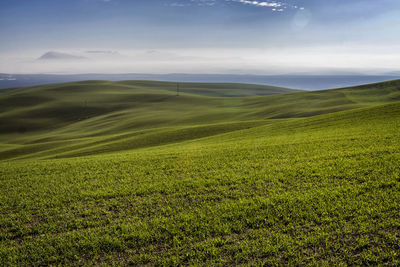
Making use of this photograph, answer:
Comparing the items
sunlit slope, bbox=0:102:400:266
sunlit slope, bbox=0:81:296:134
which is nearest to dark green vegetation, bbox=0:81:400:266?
sunlit slope, bbox=0:102:400:266

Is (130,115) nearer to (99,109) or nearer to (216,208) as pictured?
(99,109)

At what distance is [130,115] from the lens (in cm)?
9556

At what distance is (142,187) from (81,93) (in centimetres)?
17223

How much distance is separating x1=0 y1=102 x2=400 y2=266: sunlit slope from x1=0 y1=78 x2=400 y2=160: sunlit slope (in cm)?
2391

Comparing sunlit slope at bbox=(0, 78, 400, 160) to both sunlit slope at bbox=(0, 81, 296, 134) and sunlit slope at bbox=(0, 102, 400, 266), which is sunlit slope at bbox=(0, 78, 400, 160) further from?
sunlit slope at bbox=(0, 102, 400, 266)

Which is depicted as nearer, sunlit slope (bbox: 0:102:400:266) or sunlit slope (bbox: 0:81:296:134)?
sunlit slope (bbox: 0:102:400:266)

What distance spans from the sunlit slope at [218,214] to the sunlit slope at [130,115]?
941 inches

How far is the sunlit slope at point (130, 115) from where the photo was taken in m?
43.8

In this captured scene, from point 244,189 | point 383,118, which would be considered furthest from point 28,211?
point 383,118

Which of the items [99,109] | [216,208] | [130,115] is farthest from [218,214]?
[99,109]

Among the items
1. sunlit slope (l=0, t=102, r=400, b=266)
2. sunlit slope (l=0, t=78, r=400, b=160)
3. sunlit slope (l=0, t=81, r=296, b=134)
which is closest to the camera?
sunlit slope (l=0, t=102, r=400, b=266)

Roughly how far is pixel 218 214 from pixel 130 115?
92.2 m

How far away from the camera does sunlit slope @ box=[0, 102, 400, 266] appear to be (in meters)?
7.20

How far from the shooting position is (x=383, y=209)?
8328 millimetres
